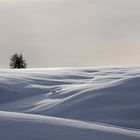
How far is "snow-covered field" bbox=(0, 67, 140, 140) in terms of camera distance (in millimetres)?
2439

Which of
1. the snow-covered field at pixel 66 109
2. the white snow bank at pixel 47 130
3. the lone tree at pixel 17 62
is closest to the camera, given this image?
the white snow bank at pixel 47 130

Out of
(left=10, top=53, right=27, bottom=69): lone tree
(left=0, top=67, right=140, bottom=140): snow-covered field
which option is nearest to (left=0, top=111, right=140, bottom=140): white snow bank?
(left=0, top=67, right=140, bottom=140): snow-covered field

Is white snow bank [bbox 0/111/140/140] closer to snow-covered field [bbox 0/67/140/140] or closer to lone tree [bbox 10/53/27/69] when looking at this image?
snow-covered field [bbox 0/67/140/140]

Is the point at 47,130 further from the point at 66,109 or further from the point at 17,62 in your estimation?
the point at 17,62

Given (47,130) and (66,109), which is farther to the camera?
(66,109)

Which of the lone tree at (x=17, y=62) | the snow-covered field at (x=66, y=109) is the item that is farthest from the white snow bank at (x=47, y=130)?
the lone tree at (x=17, y=62)

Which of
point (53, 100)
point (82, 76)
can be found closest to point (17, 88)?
point (53, 100)

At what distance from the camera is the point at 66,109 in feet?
13.7

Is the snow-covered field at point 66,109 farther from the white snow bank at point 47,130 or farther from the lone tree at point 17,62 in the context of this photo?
the lone tree at point 17,62

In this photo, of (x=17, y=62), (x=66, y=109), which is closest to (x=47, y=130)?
(x=66, y=109)

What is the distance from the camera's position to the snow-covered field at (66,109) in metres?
2.44

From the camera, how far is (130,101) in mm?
4230

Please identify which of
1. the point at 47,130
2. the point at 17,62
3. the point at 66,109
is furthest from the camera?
the point at 17,62

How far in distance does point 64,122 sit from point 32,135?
49 centimetres
